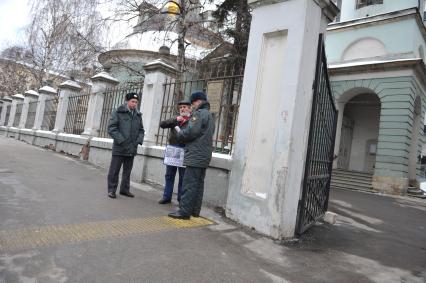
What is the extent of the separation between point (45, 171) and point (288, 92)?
5.85m

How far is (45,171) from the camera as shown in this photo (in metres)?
7.95

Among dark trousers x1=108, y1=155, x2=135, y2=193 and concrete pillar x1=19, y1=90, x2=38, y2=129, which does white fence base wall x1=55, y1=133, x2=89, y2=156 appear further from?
concrete pillar x1=19, y1=90, x2=38, y2=129

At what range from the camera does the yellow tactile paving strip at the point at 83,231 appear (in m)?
3.53

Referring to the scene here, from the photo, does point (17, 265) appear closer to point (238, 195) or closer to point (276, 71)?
point (238, 195)

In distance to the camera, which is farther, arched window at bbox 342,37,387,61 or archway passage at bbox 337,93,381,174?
archway passage at bbox 337,93,381,174

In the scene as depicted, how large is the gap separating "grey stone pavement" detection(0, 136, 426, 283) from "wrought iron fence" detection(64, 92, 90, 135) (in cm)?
546

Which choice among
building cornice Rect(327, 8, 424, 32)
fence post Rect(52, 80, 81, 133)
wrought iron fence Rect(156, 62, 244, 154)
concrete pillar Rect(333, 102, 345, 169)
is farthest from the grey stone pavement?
building cornice Rect(327, 8, 424, 32)

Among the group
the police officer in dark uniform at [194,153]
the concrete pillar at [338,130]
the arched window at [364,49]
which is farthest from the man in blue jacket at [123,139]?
the arched window at [364,49]

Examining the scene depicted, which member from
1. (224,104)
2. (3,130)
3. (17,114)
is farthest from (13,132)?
(224,104)

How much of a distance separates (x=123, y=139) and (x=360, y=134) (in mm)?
19656

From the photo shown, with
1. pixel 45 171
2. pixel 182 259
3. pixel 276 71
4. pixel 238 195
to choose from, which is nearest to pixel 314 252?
pixel 238 195

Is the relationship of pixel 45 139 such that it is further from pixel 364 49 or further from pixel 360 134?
pixel 360 134

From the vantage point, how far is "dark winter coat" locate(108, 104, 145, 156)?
19.6ft

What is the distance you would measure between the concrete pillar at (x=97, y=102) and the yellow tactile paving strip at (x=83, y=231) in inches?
253
